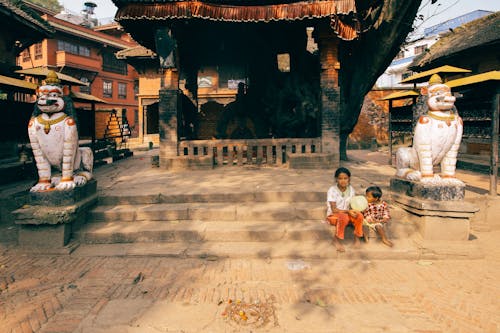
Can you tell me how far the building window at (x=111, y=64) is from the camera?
3167 cm

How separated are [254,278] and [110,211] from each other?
2.98 m

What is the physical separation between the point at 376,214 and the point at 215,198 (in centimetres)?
283

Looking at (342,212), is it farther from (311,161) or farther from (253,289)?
(311,161)

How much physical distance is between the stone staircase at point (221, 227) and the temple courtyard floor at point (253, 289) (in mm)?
63

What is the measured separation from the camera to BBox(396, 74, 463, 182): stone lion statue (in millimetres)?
4730

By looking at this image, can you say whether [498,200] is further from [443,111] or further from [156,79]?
[156,79]

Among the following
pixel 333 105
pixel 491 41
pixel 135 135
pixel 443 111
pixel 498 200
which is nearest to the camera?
pixel 443 111

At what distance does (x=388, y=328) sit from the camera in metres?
2.88

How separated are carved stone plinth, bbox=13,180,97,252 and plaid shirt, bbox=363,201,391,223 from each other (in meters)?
4.57

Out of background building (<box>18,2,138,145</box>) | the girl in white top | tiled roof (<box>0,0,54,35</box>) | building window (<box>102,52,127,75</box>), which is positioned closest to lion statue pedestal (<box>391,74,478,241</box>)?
the girl in white top

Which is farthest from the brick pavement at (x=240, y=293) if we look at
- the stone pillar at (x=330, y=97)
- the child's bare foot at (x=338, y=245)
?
the stone pillar at (x=330, y=97)

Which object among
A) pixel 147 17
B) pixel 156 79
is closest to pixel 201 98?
pixel 156 79

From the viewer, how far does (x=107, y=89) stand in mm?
32156

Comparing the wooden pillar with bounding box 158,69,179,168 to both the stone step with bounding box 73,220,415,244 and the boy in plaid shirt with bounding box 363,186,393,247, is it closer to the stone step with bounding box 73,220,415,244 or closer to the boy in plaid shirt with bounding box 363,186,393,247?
the stone step with bounding box 73,220,415,244
